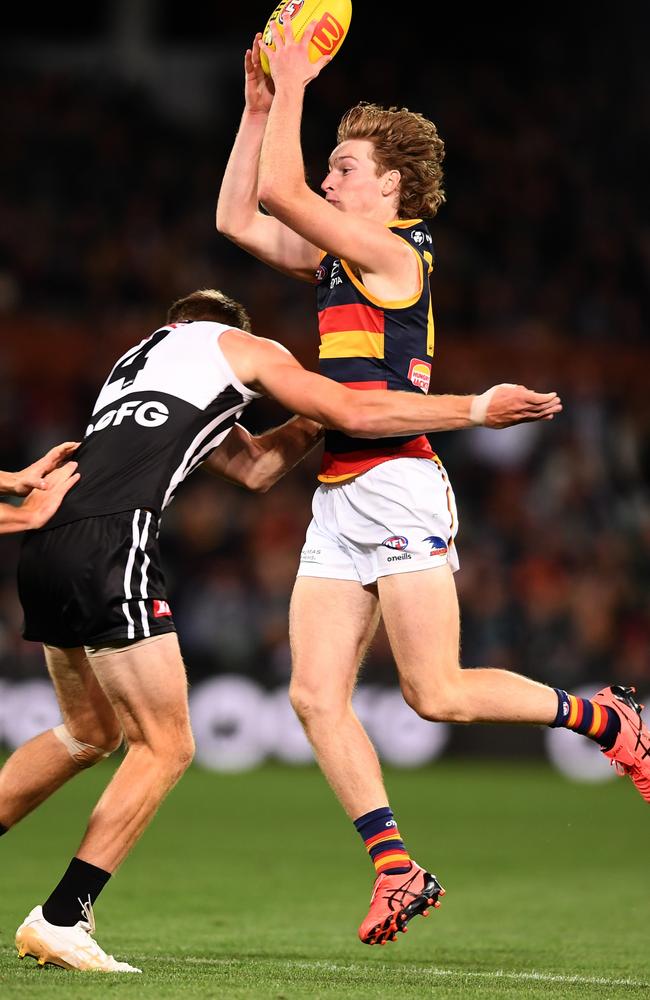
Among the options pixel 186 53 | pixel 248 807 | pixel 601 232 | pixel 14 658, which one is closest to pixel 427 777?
pixel 248 807

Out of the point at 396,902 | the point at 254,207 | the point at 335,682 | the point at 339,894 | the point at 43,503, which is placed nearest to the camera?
the point at 396,902

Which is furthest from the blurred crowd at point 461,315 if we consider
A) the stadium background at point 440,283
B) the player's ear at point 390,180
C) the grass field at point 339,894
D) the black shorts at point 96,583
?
the black shorts at point 96,583

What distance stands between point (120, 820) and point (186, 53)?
17.1 m

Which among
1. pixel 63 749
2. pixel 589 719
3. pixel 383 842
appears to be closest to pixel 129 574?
pixel 63 749

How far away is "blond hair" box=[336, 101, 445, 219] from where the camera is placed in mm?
5309

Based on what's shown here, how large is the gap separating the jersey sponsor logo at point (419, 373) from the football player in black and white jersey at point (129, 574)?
1.04ft

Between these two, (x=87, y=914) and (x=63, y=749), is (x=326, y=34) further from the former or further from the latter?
(x=87, y=914)

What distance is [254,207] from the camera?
580 cm

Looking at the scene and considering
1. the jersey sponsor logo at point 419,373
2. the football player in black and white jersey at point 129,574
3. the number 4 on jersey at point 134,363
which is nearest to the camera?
the football player in black and white jersey at point 129,574

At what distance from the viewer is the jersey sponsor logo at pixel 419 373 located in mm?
5230

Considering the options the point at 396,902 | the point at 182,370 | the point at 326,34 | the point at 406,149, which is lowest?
the point at 396,902

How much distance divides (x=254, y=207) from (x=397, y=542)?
A: 1.54 m

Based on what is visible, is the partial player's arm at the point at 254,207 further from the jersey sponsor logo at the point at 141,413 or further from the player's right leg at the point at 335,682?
the player's right leg at the point at 335,682

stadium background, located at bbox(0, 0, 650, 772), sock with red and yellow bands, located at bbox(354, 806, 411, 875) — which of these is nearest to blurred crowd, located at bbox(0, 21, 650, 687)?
stadium background, located at bbox(0, 0, 650, 772)
